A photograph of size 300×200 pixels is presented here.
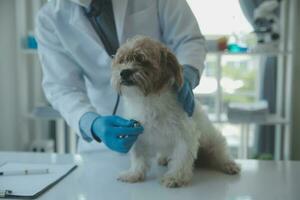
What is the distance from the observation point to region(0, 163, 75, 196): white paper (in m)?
1.03

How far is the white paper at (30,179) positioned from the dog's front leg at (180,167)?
31 cm

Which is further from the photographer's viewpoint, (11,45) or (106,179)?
(11,45)

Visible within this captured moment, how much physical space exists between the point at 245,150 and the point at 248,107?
44 cm

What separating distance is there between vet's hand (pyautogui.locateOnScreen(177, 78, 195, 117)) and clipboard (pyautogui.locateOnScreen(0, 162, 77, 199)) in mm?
396

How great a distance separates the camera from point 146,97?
111 centimetres

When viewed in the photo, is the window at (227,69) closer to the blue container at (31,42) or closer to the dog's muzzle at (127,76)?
the blue container at (31,42)

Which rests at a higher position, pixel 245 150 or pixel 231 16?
pixel 231 16

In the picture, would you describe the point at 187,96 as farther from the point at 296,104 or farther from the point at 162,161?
the point at 296,104

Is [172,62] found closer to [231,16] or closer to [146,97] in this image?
[146,97]

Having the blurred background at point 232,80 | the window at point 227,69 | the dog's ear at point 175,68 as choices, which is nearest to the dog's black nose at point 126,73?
the dog's ear at point 175,68

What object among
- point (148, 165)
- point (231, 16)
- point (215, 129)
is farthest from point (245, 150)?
point (148, 165)

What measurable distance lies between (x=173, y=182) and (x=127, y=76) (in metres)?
0.32

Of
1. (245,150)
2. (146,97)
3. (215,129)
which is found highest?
(146,97)

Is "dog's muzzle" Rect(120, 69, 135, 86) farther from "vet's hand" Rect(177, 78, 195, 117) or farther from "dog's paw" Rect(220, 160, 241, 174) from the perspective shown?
"dog's paw" Rect(220, 160, 241, 174)
